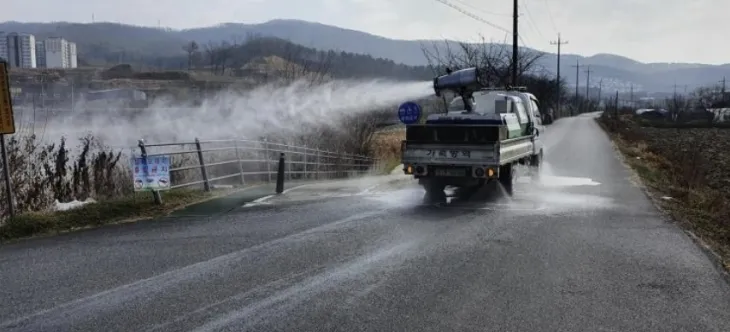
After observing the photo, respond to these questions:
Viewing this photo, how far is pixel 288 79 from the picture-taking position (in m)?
35.1

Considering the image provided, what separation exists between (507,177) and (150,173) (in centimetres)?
744

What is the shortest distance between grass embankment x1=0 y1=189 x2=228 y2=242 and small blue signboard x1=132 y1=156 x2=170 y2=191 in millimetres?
339

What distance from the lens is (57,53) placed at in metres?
68.2

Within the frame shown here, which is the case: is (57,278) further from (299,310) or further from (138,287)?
(299,310)

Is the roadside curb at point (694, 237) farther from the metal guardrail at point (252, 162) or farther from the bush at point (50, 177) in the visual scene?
the bush at point (50, 177)

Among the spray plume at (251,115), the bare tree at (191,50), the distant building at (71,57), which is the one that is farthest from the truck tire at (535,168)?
the bare tree at (191,50)

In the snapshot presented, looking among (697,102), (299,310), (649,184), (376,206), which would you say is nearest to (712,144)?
(649,184)

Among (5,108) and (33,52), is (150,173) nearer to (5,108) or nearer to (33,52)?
(5,108)

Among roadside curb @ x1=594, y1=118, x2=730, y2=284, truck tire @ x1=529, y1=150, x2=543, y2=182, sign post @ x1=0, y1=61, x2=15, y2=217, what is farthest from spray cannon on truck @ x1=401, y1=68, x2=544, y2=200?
sign post @ x1=0, y1=61, x2=15, y2=217

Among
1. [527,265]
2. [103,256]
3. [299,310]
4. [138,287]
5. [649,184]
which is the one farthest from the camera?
[649,184]

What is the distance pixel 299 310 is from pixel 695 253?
18.3 feet

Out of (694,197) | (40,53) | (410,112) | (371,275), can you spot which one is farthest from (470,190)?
(40,53)

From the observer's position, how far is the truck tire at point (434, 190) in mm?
13367

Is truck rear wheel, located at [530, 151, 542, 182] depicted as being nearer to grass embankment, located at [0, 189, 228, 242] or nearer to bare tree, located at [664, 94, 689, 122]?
grass embankment, located at [0, 189, 228, 242]
